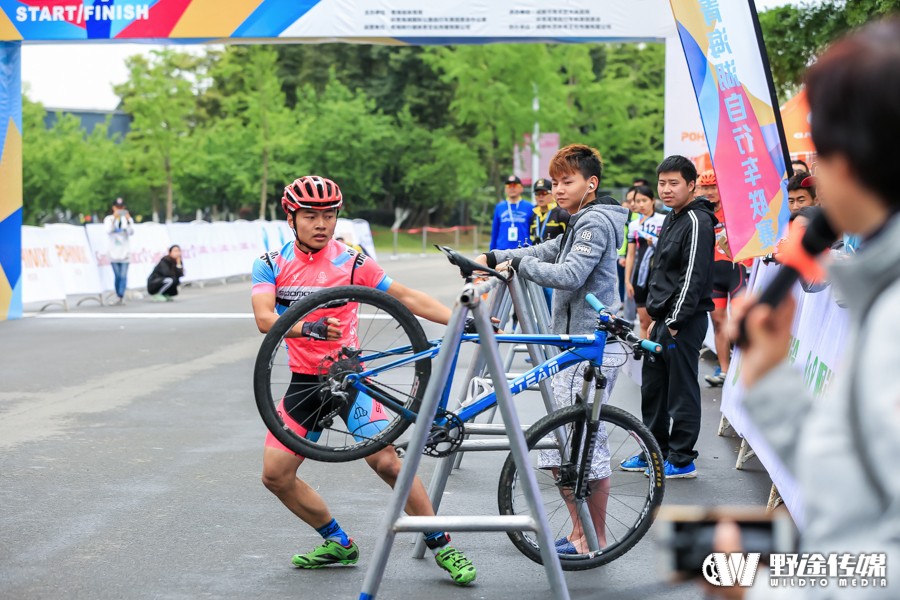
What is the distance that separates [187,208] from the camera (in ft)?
208

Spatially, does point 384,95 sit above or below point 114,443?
above

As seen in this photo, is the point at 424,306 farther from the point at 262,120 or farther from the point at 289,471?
the point at 262,120

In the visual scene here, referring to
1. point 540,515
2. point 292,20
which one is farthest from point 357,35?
point 540,515

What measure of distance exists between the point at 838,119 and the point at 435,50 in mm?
49052

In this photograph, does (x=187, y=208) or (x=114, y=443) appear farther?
(x=187, y=208)

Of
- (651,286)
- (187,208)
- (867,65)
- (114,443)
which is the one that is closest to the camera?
(867,65)

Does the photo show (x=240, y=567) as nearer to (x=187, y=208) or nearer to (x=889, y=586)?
(x=889, y=586)

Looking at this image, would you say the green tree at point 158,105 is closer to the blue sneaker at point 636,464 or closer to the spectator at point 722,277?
the spectator at point 722,277

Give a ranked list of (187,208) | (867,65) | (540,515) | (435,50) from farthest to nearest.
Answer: (187,208), (435,50), (540,515), (867,65)

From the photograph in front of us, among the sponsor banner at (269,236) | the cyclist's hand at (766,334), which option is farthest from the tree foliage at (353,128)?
the cyclist's hand at (766,334)

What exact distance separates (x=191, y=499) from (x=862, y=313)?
5.78 m

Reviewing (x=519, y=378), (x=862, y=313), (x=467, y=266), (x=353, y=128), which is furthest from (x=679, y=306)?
(x=353, y=128)

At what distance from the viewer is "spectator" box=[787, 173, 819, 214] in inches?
353

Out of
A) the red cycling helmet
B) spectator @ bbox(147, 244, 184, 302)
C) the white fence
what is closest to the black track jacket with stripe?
the red cycling helmet
